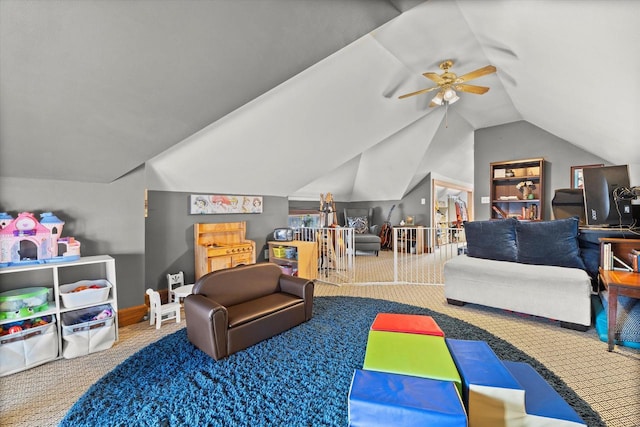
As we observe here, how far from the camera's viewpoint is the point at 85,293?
241 cm

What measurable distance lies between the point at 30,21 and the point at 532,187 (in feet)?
23.7

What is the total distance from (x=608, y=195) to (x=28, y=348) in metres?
5.33

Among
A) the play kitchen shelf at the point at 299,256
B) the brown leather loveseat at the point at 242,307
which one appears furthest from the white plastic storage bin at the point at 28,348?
the play kitchen shelf at the point at 299,256

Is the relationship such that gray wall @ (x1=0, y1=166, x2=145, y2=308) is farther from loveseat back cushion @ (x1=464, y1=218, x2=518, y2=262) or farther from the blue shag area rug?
loveseat back cushion @ (x1=464, y1=218, x2=518, y2=262)

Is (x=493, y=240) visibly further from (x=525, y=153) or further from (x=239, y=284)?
(x=525, y=153)

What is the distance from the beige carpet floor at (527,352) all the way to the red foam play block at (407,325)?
3.38 ft

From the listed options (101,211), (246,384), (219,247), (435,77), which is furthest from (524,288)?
(101,211)

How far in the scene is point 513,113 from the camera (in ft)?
17.4

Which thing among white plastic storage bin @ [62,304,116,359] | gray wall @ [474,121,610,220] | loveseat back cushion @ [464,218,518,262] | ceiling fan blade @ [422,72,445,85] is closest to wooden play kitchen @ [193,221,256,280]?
white plastic storage bin @ [62,304,116,359]

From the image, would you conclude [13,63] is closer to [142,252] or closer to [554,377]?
[142,252]

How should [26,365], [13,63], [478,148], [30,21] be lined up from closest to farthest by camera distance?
[30,21]
[13,63]
[26,365]
[478,148]

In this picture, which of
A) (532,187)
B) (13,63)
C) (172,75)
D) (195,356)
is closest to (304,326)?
(195,356)

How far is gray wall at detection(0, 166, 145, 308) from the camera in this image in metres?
2.47

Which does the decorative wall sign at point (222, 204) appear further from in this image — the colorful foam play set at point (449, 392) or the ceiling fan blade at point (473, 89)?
the ceiling fan blade at point (473, 89)
